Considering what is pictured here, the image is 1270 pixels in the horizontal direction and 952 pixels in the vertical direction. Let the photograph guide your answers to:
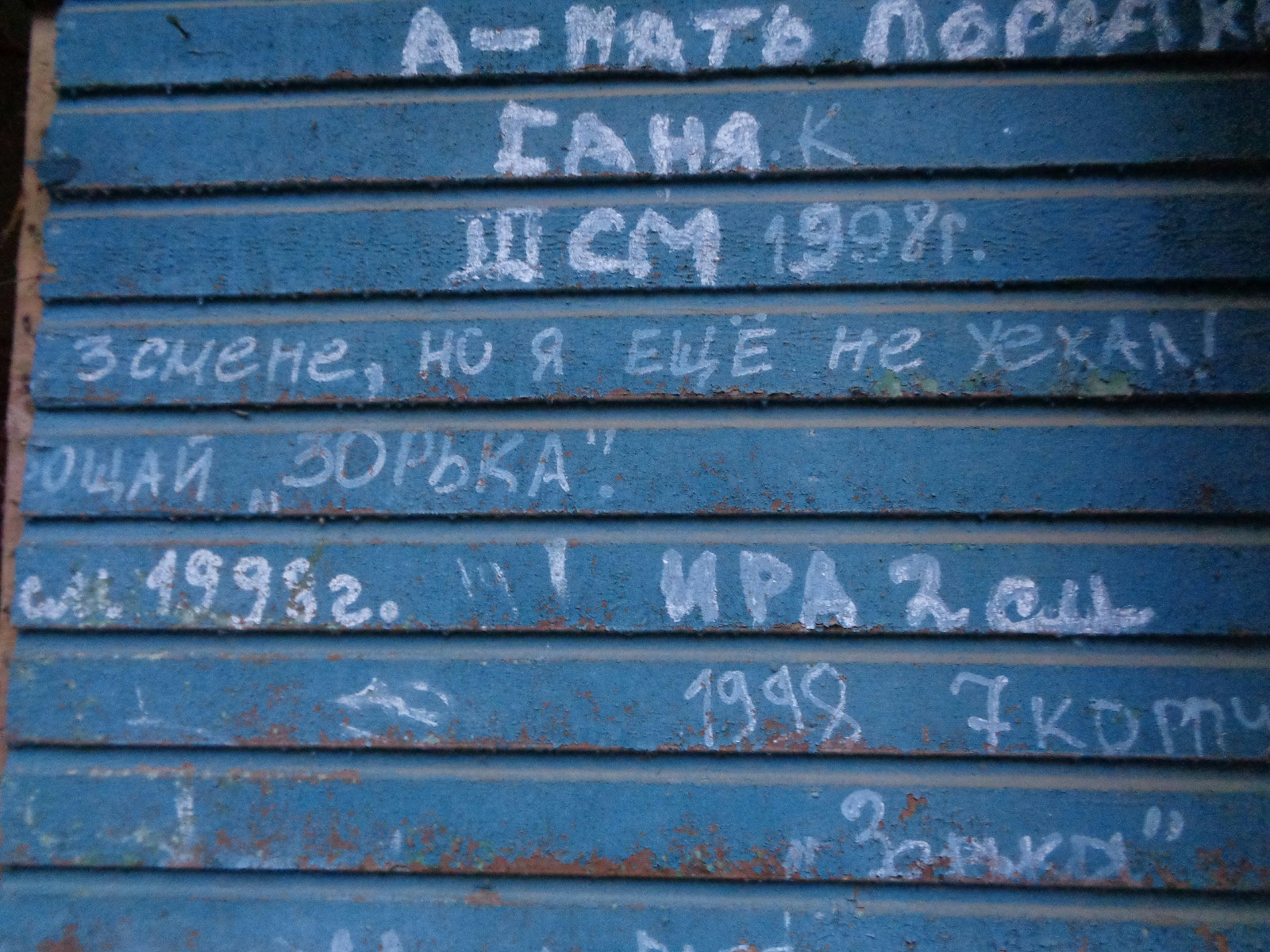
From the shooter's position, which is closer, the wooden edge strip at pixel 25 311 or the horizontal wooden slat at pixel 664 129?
the horizontal wooden slat at pixel 664 129

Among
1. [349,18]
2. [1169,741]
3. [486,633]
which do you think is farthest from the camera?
[349,18]

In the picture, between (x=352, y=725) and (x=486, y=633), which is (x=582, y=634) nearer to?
(x=486, y=633)

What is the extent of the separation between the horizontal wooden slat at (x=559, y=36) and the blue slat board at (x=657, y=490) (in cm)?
2

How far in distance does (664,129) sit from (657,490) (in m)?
1.12

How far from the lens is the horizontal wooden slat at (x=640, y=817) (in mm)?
2211

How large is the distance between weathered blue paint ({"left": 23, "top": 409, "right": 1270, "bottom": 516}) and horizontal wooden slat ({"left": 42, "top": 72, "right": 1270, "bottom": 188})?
0.69 metres

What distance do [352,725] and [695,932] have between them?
3.79ft

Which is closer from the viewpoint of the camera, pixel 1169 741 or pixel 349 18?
pixel 1169 741

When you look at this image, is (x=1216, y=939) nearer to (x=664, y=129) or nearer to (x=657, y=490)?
(x=657, y=490)

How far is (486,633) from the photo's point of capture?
2365 millimetres

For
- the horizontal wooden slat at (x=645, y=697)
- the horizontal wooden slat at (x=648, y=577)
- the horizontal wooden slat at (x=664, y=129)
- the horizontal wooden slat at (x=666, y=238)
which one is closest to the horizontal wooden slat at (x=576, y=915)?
the horizontal wooden slat at (x=645, y=697)

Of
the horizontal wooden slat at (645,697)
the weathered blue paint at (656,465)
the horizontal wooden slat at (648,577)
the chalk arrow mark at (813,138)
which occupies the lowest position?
the horizontal wooden slat at (645,697)

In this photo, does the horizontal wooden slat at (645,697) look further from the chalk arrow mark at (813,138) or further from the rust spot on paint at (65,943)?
the chalk arrow mark at (813,138)

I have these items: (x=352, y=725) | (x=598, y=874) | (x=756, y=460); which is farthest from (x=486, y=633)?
(x=756, y=460)
